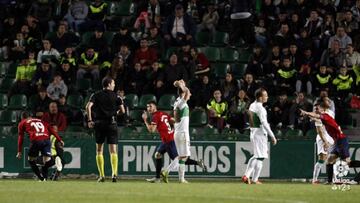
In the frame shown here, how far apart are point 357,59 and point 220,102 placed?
13.3 feet

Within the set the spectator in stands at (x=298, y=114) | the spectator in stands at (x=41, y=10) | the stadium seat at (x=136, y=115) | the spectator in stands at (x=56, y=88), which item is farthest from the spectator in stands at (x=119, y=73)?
the spectator in stands at (x=298, y=114)

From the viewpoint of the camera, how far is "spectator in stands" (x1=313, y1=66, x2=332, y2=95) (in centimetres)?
2608

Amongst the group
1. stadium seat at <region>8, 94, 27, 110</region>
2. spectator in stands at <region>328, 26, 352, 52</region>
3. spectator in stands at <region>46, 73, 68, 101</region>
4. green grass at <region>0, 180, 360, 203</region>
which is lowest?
green grass at <region>0, 180, 360, 203</region>

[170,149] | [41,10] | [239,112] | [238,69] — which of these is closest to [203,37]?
[238,69]

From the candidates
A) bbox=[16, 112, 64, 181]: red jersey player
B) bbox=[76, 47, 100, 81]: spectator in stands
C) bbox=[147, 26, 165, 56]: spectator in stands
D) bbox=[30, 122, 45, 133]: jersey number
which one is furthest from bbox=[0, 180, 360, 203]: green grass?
bbox=[147, 26, 165, 56]: spectator in stands

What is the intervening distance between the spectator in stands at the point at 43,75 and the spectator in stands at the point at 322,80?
6.99 metres

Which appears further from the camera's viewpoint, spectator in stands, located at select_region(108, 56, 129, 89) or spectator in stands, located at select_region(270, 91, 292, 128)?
spectator in stands, located at select_region(108, 56, 129, 89)

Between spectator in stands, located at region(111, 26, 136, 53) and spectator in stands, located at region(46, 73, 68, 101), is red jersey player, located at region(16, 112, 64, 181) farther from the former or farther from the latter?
spectator in stands, located at region(111, 26, 136, 53)

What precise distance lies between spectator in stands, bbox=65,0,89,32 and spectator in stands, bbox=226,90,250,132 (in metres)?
6.33

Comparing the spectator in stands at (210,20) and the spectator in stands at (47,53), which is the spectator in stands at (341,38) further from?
the spectator in stands at (47,53)

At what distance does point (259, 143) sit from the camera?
68.4 ft

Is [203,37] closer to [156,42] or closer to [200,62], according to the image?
[156,42]

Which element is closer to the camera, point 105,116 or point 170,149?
point 105,116

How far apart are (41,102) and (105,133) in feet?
20.1
